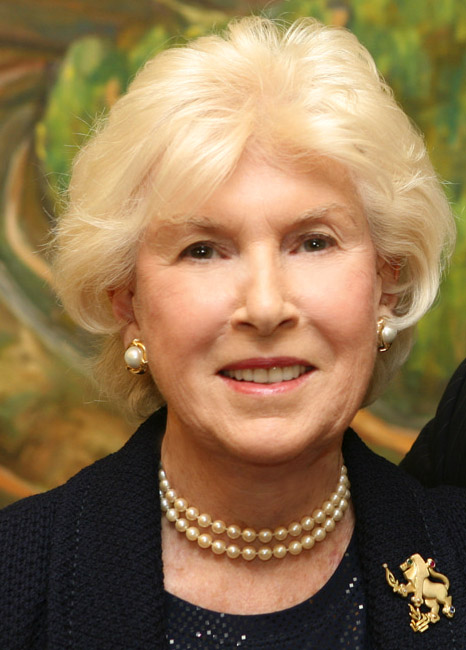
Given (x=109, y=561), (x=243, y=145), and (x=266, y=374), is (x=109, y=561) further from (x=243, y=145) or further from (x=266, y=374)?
(x=243, y=145)

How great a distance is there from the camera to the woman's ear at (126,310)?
1.78m

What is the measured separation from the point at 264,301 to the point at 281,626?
584mm

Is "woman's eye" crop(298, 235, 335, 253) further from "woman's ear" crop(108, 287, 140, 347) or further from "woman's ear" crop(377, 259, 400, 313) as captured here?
"woman's ear" crop(108, 287, 140, 347)

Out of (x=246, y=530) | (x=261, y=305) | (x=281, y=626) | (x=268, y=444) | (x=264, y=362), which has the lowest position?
(x=281, y=626)

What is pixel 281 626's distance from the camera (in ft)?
5.51

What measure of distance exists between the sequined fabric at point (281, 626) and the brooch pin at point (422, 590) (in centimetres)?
8

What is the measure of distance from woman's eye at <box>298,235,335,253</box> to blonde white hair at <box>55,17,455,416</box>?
107mm

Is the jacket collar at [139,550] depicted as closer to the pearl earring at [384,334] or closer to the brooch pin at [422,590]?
the brooch pin at [422,590]

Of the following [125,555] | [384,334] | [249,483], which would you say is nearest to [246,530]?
[249,483]

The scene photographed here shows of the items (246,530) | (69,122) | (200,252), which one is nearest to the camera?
(200,252)

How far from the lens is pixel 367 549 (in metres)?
1.75

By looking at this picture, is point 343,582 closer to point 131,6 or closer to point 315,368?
point 315,368

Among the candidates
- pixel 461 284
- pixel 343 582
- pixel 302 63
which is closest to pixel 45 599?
pixel 343 582

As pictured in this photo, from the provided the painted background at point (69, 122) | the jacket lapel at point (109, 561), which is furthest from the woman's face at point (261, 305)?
the painted background at point (69, 122)
